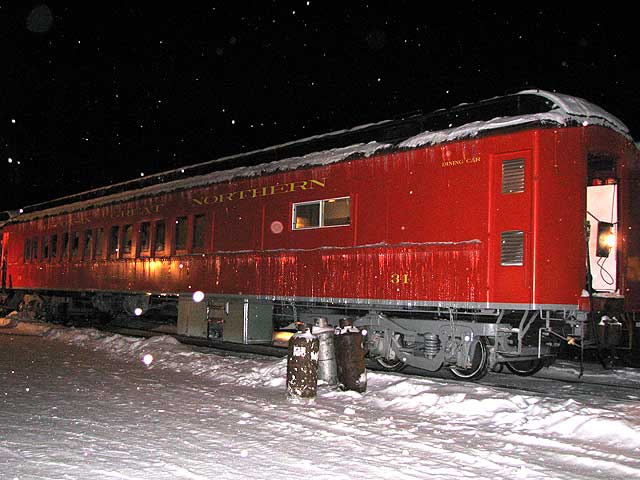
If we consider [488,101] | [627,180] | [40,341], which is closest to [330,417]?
[488,101]

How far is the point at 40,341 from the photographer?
600 inches

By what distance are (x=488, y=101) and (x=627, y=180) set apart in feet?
7.96

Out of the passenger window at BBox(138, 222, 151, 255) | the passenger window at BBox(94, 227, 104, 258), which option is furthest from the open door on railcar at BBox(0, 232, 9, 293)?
the passenger window at BBox(138, 222, 151, 255)

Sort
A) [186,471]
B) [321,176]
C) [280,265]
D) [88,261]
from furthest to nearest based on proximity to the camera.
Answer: [88,261] < [280,265] < [321,176] < [186,471]

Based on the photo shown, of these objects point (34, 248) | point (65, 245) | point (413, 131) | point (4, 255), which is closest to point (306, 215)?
point (413, 131)

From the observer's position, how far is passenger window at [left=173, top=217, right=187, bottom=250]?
1457 cm

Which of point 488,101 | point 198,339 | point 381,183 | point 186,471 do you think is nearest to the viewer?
point 186,471

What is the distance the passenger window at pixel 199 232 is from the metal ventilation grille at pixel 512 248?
734 centimetres

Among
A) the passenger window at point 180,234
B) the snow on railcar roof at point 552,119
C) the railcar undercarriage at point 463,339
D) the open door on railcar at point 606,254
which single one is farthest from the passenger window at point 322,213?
the passenger window at point 180,234

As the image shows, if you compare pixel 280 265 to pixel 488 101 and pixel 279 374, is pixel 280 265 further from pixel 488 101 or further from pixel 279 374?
pixel 488 101

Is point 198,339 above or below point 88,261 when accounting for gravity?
below

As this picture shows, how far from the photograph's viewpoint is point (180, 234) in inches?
582

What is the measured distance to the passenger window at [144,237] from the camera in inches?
626

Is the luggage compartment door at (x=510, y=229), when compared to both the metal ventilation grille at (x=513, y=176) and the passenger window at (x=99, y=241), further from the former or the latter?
the passenger window at (x=99, y=241)
